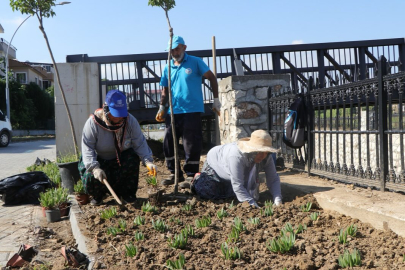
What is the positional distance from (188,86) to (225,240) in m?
3.12

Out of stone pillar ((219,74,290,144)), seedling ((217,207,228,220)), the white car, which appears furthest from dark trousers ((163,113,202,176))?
the white car

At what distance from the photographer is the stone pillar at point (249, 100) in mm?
7547

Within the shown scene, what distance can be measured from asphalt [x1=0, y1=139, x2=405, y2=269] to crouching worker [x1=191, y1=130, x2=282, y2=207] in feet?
1.67

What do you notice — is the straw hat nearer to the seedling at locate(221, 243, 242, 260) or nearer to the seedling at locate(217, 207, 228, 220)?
the seedling at locate(217, 207, 228, 220)

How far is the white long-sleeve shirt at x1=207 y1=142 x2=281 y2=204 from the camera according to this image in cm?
470

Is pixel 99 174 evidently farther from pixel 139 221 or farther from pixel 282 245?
pixel 282 245

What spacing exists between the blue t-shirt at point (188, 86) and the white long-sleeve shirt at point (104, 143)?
1.12m

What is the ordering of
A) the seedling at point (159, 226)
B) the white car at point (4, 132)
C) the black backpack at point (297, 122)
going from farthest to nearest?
the white car at point (4, 132) → the black backpack at point (297, 122) → the seedling at point (159, 226)

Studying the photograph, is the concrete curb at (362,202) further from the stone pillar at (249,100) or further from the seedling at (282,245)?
the stone pillar at (249,100)

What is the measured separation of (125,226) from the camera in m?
3.97

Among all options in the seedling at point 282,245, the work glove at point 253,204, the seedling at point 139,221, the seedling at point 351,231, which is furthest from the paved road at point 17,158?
the seedling at point 351,231

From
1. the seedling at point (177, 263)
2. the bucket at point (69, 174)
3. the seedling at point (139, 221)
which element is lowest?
the seedling at point (177, 263)

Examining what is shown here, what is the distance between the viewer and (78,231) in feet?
13.6

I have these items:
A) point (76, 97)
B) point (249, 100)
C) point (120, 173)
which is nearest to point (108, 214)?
point (120, 173)
